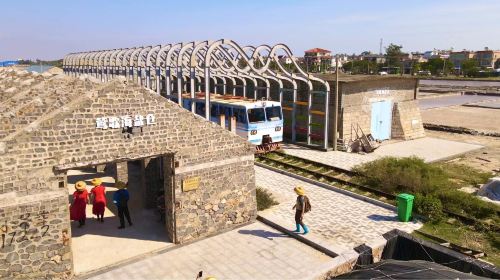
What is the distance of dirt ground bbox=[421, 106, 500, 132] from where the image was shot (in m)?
30.0

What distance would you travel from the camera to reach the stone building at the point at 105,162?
7660 millimetres

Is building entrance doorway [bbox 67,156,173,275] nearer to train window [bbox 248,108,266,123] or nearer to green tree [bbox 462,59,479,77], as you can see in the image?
train window [bbox 248,108,266,123]

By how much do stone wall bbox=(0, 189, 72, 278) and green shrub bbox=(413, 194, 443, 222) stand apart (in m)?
9.62

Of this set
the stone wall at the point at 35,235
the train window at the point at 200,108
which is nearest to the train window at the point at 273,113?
the train window at the point at 200,108

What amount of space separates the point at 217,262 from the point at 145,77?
2106 cm

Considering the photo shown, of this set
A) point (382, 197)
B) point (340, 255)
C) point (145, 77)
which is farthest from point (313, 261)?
point (145, 77)

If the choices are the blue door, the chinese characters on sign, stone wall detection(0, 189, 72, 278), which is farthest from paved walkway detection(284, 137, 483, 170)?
stone wall detection(0, 189, 72, 278)

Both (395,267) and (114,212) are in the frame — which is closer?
(395,267)

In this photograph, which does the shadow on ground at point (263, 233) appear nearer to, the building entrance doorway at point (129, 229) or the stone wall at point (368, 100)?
the building entrance doorway at point (129, 229)

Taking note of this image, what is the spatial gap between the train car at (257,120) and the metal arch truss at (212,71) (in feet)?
4.76

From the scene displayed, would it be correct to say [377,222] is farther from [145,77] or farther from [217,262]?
[145,77]

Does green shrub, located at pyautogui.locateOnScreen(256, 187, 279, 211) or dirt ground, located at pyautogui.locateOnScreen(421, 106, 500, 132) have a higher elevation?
dirt ground, located at pyautogui.locateOnScreen(421, 106, 500, 132)

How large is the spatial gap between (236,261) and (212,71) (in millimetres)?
20599

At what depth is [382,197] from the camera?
13695 mm
